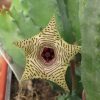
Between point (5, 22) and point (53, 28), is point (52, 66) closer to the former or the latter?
point (53, 28)

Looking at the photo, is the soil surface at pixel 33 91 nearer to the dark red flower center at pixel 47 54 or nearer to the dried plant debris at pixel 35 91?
the dried plant debris at pixel 35 91

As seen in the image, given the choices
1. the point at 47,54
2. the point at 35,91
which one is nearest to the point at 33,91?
the point at 35,91

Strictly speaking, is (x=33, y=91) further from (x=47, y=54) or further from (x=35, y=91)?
(x=47, y=54)

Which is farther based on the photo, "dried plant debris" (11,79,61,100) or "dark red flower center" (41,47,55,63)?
"dried plant debris" (11,79,61,100)

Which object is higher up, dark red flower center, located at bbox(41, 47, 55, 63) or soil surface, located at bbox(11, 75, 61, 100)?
dark red flower center, located at bbox(41, 47, 55, 63)

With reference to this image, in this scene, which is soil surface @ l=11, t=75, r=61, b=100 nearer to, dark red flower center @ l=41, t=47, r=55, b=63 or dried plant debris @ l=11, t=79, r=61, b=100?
dried plant debris @ l=11, t=79, r=61, b=100

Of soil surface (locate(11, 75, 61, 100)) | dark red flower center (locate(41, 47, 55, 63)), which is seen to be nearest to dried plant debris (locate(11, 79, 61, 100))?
soil surface (locate(11, 75, 61, 100))
